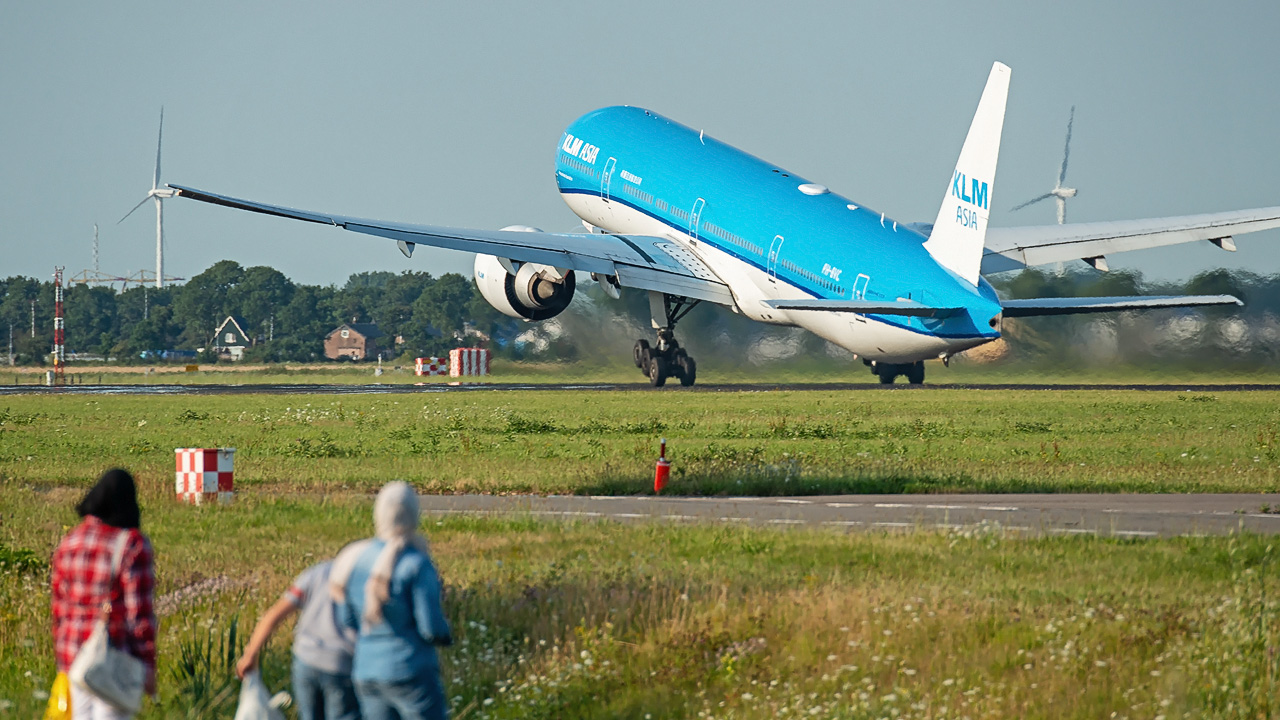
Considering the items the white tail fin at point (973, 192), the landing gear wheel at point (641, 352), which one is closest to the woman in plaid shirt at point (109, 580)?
the white tail fin at point (973, 192)

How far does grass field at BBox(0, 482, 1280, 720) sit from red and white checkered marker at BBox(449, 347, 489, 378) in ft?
184

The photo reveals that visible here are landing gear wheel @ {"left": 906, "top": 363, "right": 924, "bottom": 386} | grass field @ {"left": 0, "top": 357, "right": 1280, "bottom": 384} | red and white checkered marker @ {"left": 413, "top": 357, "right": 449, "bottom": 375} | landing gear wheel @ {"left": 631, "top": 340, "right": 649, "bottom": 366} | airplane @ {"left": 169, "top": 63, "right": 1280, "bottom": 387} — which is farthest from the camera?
red and white checkered marker @ {"left": 413, "top": 357, "right": 449, "bottom": 375}

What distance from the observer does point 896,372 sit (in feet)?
205

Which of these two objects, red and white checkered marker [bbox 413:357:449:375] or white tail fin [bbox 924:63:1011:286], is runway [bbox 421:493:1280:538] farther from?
red and white checkered marker [bbox 413:357:449:375]

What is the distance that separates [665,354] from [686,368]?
1005 mm

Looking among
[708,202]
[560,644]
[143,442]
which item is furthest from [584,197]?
[560,644]

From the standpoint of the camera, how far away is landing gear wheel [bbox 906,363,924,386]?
62.1m

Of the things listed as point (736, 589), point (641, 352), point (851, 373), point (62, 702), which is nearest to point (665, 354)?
point (641, 352)

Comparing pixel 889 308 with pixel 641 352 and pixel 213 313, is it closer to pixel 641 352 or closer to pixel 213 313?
pixel 641 352

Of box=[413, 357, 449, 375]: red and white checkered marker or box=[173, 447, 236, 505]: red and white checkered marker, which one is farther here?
box=[413, 357, 449, 375]: red and white checkered marker

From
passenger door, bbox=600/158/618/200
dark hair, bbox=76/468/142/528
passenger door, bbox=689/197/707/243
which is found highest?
passenger door, bbox=600/158/618/200

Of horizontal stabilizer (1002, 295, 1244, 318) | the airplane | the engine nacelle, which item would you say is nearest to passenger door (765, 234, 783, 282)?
the airplane

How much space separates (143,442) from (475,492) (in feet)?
43.2

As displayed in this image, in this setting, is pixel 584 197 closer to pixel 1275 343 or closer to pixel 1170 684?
pixel 1275 343
